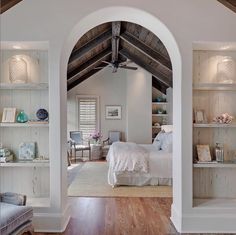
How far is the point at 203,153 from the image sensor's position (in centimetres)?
369

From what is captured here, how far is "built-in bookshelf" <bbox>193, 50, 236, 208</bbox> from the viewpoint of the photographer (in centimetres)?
382

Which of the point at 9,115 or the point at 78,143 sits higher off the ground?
the point at 9,115

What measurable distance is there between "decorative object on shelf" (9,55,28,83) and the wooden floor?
82.7 inches

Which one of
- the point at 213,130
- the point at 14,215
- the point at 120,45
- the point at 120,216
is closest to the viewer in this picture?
the point at 14,215

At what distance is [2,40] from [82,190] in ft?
11.0

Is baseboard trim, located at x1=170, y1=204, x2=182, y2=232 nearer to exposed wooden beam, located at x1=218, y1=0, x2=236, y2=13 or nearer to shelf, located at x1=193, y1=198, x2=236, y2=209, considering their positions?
shelf, located at x1=193, y1=198, x2=236, y2=209

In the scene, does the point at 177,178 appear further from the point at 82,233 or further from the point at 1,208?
the point at 1,208

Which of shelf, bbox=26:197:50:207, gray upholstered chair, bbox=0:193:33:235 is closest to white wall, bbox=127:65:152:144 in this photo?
shelf, bbox=26:197:50:207

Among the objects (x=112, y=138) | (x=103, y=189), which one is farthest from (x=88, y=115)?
(x=103, y=189)

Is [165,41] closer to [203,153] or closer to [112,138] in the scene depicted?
[203,153]

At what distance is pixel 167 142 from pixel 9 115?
153 inches

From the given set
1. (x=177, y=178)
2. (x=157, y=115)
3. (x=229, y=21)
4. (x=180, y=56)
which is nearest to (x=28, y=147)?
(x=177, y=178)

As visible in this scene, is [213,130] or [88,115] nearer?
[213,130]

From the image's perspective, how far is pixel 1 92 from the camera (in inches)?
149
